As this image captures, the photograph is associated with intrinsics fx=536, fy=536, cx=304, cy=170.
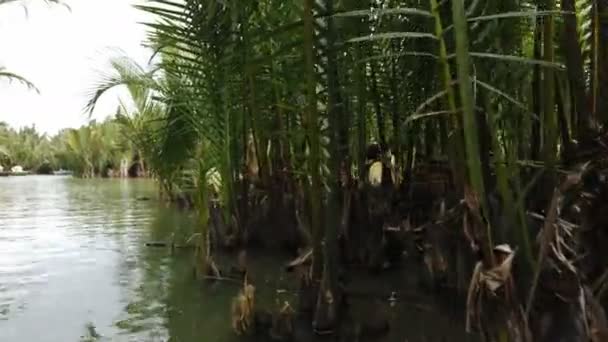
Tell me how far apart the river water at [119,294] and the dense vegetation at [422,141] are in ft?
1.10

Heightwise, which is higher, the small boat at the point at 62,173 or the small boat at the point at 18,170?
the small boat at the point at 18,170

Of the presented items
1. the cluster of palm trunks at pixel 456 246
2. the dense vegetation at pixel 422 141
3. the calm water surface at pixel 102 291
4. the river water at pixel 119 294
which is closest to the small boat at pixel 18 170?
the calm water surface at pixel 102 291

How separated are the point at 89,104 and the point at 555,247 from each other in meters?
6.08

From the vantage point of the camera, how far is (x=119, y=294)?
3617 millimetres

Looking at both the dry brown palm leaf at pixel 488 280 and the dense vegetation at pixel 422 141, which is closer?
the dry brown palm leaf at pixel 488 280

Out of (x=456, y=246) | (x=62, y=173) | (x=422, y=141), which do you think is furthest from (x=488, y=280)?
(x=62, y=173)

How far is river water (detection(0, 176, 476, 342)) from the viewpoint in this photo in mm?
2783

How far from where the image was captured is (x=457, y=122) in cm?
180

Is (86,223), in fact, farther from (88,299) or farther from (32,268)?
(88,299)

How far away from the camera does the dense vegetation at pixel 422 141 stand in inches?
66.1

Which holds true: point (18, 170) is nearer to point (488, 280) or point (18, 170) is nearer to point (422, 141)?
point (422, 141)

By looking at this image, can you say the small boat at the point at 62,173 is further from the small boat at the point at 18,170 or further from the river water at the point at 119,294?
the river water at the point at 119,294

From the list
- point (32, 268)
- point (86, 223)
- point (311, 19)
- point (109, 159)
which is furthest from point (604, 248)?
point (109, 159)

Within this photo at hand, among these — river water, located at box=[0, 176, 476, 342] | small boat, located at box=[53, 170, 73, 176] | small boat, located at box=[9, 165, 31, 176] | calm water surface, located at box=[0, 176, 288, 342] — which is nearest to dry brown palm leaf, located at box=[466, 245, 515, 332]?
river water, located at box=[0, 176, 476, 342]
